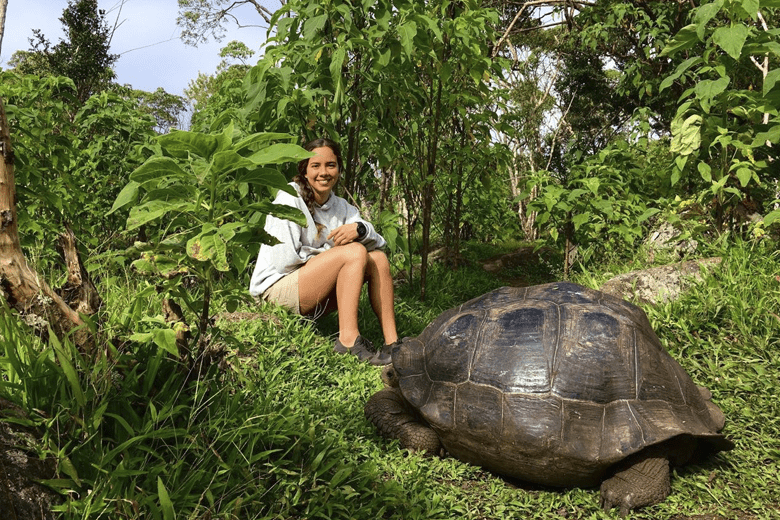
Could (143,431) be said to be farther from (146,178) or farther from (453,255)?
(453,255)

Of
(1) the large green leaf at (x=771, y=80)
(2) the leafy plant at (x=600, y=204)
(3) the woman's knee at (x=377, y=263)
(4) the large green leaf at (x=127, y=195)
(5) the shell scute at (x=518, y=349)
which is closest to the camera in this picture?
(4) the large green leaf at (x=127, y=195)

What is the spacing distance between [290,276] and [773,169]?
359cm

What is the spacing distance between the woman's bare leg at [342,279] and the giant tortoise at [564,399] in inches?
40.8

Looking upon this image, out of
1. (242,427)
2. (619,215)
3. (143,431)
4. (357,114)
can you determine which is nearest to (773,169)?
(619,215)

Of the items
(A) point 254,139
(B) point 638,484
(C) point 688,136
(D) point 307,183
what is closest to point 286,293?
(D) point 307,183

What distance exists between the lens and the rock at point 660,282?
402cm

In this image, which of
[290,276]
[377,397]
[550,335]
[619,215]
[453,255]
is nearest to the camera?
[550,335]

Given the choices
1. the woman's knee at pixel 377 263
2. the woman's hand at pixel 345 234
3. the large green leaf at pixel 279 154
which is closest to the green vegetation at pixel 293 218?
the large green leaf at pixel 279 154

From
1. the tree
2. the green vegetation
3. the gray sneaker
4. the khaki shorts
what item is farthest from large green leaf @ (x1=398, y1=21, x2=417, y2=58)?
the tree

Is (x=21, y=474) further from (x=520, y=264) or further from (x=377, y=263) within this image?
(x=520, y=264)

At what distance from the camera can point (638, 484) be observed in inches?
91.0

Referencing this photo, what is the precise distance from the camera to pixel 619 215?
520 cm

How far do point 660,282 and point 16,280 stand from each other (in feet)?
13.3

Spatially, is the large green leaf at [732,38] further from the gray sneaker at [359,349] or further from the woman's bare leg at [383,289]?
the gray sneaker at [359,349]
